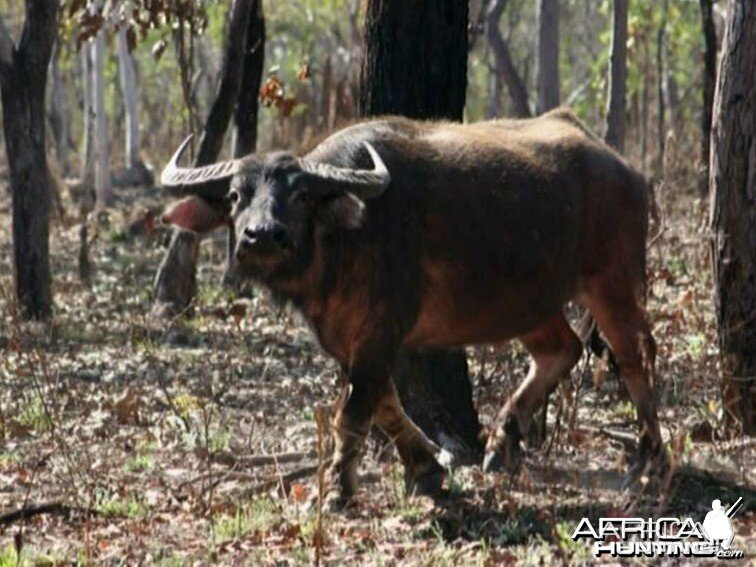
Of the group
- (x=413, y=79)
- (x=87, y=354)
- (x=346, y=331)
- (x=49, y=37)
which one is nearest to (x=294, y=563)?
(x=346, y=331)

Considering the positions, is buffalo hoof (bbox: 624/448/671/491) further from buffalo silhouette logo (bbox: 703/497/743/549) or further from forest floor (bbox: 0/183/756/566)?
buffalo silhouette logo (bbox: 703/497/743/549)

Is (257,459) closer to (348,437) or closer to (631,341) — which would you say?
(348,437)

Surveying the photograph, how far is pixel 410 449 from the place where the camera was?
8359mm

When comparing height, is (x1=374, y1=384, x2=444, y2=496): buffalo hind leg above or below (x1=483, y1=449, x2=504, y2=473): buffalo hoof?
above

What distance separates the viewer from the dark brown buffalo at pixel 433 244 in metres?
7.98

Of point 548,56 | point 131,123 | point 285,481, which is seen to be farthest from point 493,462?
point 131,123

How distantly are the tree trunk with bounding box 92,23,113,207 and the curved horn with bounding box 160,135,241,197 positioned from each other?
1591 cm

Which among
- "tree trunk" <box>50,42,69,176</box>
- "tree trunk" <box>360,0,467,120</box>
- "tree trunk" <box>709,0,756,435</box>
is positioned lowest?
"tree trunk" <box>50,42,69,176</box>

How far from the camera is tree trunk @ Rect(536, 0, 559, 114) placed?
619 inches

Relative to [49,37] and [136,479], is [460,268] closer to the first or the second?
[136,479]

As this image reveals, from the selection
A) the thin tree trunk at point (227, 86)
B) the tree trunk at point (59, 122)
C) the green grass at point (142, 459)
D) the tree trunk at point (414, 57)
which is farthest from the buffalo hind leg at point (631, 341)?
the tree trunk at point (59, 122)

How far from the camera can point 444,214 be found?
836 centimetres

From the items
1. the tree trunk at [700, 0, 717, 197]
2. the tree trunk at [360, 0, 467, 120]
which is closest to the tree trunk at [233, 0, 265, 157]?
the tree trunk at [700, 0, 717, 197]

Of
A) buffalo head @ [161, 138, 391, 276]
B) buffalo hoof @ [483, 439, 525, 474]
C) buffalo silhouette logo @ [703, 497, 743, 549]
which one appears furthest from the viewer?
buffalo hoof @ [483, 439, 525, 474]
